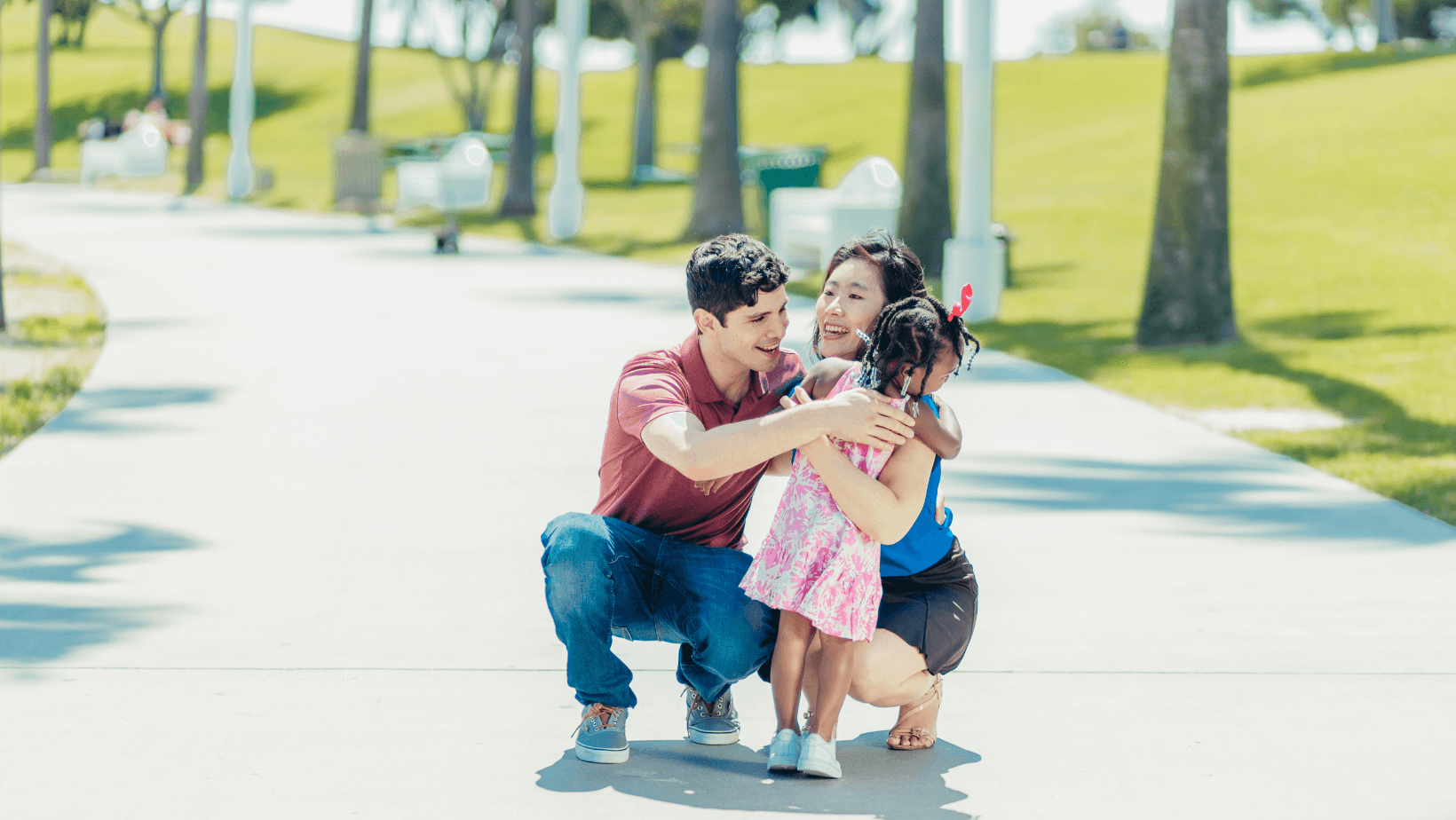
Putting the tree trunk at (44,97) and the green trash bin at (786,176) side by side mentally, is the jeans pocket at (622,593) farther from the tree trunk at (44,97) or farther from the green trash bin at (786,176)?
the tree trunk at (44,97)

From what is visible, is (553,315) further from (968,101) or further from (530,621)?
(530,621)

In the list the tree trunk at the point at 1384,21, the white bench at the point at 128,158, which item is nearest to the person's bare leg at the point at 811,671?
the white bench at the point at 128,158

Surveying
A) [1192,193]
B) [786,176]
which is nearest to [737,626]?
[1192,193]

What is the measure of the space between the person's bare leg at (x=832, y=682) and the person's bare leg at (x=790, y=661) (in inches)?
2.3

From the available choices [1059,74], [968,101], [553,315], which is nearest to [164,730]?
[553,315]

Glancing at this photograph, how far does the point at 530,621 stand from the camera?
5738 mm

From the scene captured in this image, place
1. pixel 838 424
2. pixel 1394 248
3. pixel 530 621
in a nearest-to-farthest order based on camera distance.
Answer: pixel 838 424, pixel 530 621, pixel 1394 248

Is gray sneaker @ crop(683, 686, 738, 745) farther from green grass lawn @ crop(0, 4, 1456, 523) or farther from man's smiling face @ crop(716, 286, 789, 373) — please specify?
green grass lawn @ crop(0, 4, 1456, 523)

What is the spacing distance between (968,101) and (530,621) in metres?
10.2

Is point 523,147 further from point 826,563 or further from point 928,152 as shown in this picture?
point 826,563

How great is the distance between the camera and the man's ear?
4281 millimetres

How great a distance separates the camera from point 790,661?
13.8 ft

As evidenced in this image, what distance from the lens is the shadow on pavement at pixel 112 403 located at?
29.7ft

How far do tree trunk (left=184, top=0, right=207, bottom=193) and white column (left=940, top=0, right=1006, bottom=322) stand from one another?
2693 cm
